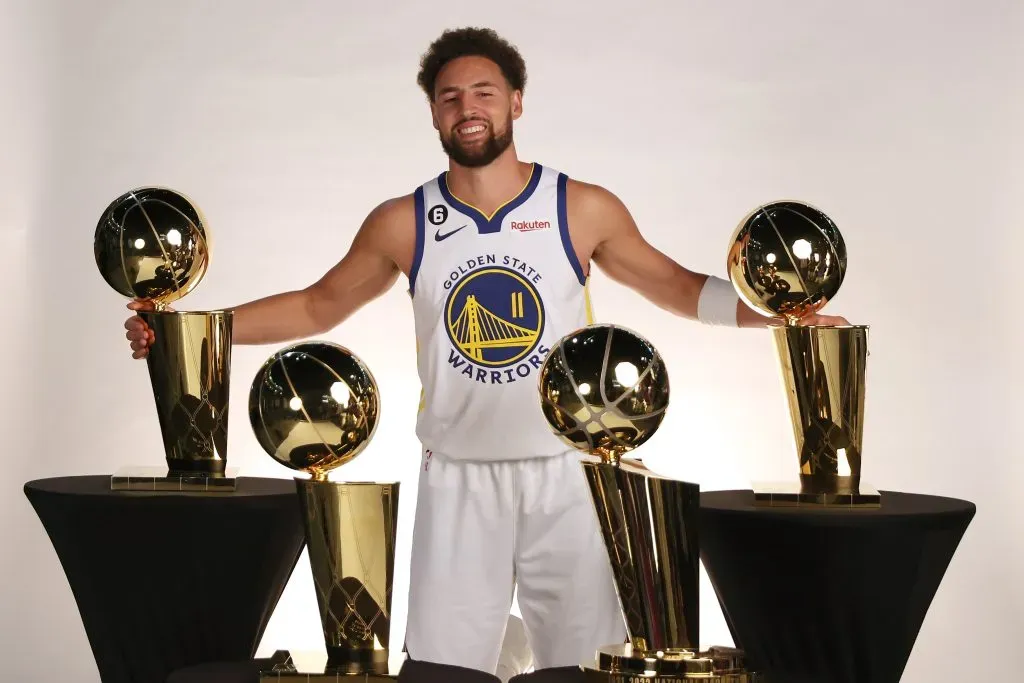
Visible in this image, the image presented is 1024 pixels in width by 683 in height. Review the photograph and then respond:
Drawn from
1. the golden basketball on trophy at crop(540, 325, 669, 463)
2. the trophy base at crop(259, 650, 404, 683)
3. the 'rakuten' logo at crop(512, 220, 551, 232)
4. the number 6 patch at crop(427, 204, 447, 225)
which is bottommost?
the trophy base at crop(259, 650, 404, 683)

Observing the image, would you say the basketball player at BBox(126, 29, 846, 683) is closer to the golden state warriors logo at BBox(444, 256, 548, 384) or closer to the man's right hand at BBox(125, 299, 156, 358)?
the golden state warriors logo at BBox(444, 256, 548, 384)

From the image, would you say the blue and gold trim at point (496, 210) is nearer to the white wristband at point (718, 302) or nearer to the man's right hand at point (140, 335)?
the white wristband at point (718, 302)

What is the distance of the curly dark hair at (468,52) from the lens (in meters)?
A: 2.65

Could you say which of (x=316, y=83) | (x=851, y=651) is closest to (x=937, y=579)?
(x=851, y=651)

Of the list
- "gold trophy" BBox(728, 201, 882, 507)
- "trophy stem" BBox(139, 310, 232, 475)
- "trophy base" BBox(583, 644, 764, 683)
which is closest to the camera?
"trophy base" BBox(583, 644, 764, 683)

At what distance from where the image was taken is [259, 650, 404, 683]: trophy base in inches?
62.2

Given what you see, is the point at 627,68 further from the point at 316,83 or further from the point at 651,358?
the point at 651,358

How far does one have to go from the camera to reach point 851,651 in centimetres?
195

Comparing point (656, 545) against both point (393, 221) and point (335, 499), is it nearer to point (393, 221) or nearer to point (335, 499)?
point (335, 499)

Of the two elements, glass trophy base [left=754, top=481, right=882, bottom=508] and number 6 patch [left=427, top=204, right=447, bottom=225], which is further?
number 6 patch [left=427, top=204, right=447, bottom=225]

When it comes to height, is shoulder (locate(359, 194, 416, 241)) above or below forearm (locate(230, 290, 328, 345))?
above

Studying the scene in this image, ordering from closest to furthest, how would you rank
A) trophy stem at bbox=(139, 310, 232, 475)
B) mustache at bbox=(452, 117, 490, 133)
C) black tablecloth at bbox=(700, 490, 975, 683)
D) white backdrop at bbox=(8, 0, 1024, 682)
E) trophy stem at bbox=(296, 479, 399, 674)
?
trophy stem at bbox=(296, 479, 399, 674), black tablecloth at bbox=(700, 490, 975, 683), trophy stem at bbox=(139, 310, 232, 475), mustache at bbox=(452, 117, 490, 133), white backdrop at bbox=(8, 0, 1024, 682)

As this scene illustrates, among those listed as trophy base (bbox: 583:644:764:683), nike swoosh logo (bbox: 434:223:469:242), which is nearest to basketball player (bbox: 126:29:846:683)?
nike swoosh logo (bbox: 434:223:469:242)

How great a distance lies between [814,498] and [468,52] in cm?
113
